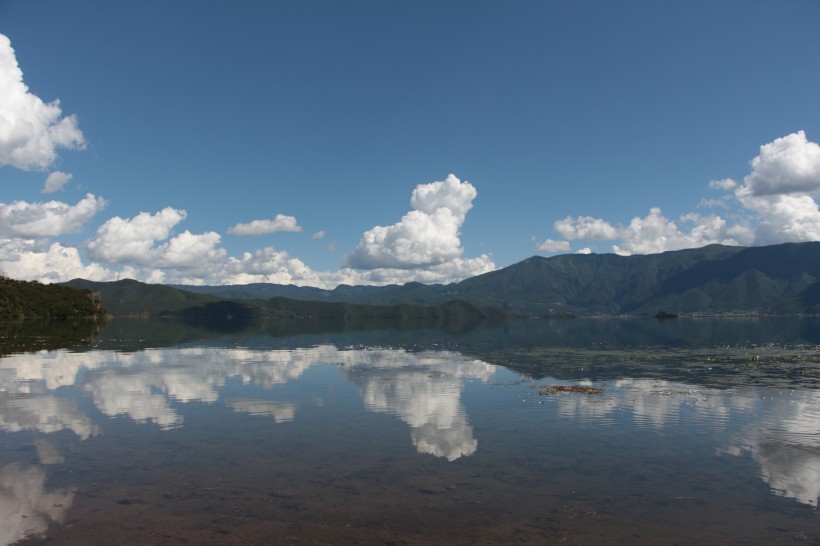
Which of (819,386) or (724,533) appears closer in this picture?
(724,533)

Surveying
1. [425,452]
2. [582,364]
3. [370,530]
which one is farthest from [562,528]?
[582,364]

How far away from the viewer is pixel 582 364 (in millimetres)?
84000

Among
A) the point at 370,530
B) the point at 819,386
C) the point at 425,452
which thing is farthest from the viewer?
the point at 819,386

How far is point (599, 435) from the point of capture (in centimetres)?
3644

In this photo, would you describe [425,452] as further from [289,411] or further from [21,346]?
[21,346]

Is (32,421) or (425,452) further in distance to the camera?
(32,421)

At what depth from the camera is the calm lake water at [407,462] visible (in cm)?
2117

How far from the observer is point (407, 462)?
29812mm

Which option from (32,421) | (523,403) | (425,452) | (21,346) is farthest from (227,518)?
(21,346)

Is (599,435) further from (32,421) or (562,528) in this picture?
(32,421)

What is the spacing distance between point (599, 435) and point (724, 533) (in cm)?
1554

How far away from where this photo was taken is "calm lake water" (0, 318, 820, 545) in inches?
834

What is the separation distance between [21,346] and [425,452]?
110m

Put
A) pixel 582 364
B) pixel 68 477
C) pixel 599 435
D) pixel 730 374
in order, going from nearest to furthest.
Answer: pixel 68 477
pixel 599 435
pixel 730 374
pixel 582 364
